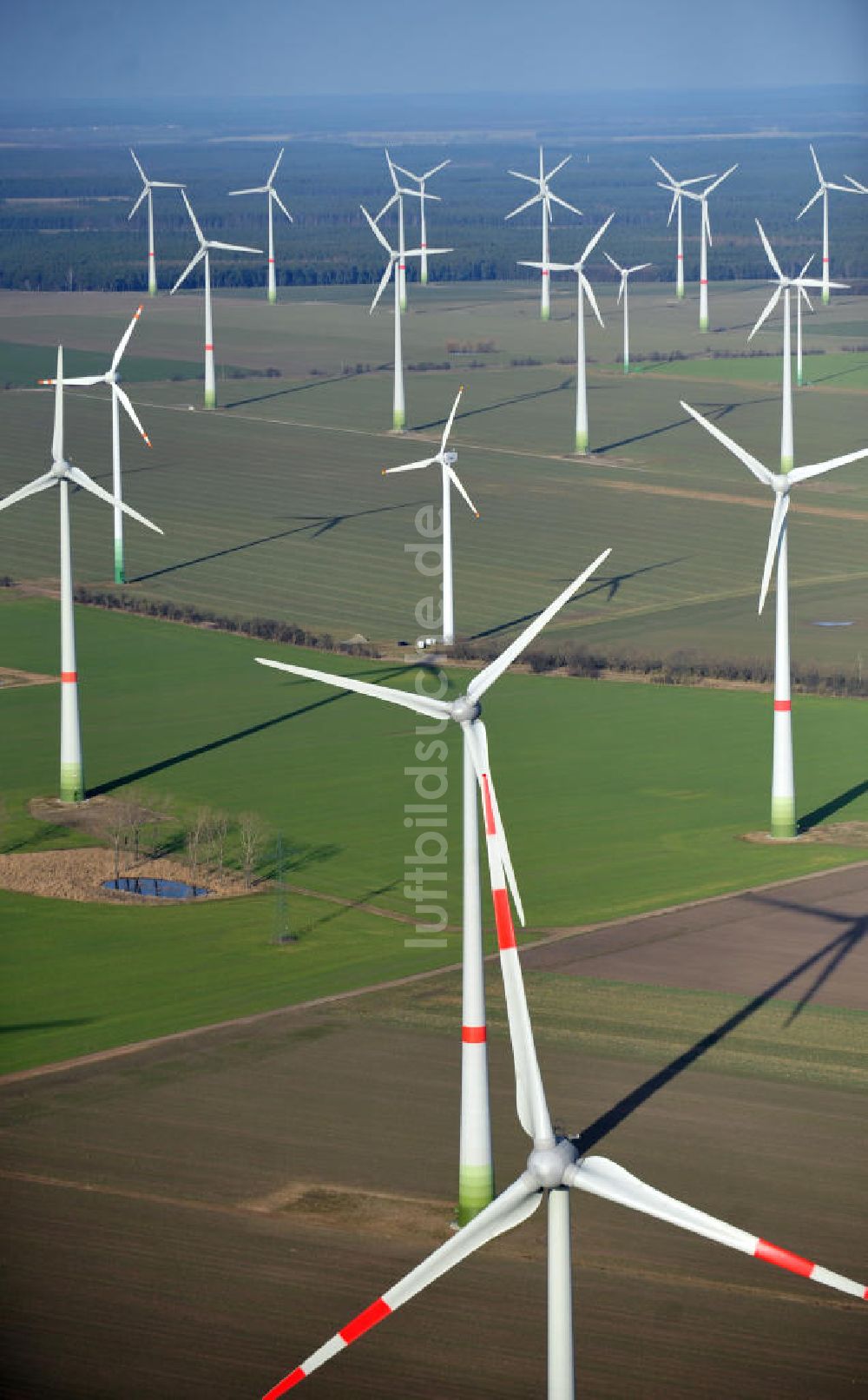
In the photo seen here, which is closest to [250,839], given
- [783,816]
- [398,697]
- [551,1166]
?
[783,816]

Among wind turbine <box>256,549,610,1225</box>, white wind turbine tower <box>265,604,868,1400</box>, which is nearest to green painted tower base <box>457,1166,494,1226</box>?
wind turbine <box>256,549,610,1225</box>

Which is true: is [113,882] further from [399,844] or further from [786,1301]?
[786,1301]

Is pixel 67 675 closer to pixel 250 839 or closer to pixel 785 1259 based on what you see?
pixel 250 839

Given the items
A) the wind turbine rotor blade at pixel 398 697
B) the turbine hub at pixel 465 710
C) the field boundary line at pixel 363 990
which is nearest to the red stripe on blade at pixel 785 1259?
the turbine hub at pixel 465 710

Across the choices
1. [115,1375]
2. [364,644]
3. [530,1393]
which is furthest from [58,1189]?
[364,644]

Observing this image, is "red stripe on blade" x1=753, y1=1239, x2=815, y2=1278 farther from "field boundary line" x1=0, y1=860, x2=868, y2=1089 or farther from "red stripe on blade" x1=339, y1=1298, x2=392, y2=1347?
"field boundary line" x1=0, y1=860, x2=868, y2=1089

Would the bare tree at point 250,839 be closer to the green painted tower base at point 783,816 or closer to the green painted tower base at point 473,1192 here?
the green painted tower base at point 783,816
